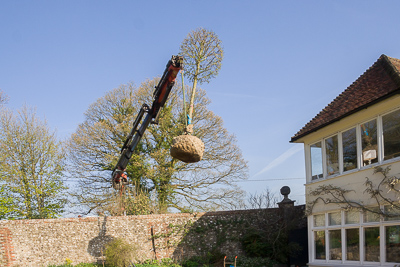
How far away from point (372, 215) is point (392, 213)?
757 mm

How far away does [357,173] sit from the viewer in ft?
40.4

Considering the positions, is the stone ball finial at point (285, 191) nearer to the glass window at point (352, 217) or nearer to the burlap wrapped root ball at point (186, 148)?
the glass window at point (352, 217)

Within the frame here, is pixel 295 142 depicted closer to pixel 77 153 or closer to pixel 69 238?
pixel 69 238

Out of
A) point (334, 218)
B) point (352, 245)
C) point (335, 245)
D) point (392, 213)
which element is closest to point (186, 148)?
point (392, 213)

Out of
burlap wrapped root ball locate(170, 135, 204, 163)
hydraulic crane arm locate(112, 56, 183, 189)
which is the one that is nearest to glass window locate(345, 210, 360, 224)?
burlap wrapped root ball locate(170, 135, 204, 163)

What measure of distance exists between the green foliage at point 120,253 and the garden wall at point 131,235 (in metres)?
1.16

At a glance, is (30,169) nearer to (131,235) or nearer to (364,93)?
(131,235)

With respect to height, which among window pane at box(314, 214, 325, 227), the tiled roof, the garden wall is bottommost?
the garden wall

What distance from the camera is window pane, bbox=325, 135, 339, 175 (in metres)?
13.4

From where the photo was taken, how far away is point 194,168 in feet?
81.9

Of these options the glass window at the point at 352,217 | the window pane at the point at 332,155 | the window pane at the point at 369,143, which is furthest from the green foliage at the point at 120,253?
the window pane at the point at 369,143

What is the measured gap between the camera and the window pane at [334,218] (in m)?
13.2

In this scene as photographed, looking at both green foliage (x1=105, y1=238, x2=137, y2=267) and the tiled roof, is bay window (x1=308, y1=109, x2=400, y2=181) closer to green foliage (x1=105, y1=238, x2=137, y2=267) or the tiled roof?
the tiled roof

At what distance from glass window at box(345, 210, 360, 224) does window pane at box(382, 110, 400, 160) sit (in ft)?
6.59
